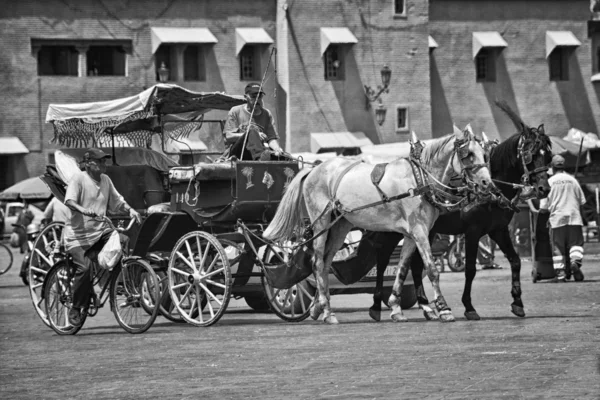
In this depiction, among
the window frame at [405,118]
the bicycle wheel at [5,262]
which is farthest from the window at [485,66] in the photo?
the bicycle wheel at [5,262]

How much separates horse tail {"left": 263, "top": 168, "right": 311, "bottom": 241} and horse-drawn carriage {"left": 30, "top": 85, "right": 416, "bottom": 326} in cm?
16

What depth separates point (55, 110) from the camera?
747 inches

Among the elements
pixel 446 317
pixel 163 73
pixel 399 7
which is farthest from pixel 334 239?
pixel 399 7

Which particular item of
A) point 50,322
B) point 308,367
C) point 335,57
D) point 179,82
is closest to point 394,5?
point 335,57

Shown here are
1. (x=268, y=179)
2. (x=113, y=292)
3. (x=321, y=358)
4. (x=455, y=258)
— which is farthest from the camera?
(x=455, y=258)

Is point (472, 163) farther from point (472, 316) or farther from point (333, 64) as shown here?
point (333, 64)

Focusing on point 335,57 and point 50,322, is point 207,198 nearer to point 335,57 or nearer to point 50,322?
point 50,322

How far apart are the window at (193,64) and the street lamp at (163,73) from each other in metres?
0.83

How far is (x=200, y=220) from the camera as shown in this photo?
54.3 ft

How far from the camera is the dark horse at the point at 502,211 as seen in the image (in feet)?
53.2

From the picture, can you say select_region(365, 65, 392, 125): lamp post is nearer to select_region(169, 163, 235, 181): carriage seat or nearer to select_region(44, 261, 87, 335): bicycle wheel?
select_region(169, 163, 235, 181): carriage seat

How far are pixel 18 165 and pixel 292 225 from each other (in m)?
32.6

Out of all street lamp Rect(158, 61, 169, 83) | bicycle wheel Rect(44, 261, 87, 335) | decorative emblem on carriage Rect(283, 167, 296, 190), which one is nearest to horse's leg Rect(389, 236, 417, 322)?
decorative emblem on carriage Rect(283, 167, 296, 190)

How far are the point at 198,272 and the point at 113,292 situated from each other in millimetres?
1067
